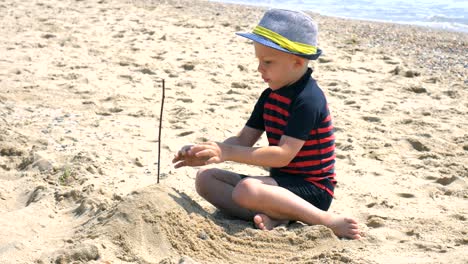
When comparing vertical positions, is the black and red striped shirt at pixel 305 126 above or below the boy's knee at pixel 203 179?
above

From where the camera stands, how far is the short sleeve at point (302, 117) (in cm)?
319

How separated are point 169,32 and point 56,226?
206 inches

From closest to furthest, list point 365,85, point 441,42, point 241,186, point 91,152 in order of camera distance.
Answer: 1. point 241,186
2. point 91,152
3. point 365,85
4. point 441,42

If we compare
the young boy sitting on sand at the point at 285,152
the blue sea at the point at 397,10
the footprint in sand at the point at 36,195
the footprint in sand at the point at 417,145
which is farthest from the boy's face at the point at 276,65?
the blue sea at the point at 397,10

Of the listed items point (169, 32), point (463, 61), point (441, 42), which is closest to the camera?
point (463, 61)

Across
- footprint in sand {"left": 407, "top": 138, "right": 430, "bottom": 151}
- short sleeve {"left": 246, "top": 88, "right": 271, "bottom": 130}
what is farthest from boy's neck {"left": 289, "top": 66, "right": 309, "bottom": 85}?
footprint in sand {"left": 407, "top": 138, "right": 430, "bottom": 151}

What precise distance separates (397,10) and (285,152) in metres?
11.5

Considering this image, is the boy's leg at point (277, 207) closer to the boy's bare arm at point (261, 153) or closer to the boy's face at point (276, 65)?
the boy's bare arm at point (261, 153)

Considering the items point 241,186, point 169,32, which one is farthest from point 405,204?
point 169,32

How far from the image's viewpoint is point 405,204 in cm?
369

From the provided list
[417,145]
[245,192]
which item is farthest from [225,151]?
[417,145]

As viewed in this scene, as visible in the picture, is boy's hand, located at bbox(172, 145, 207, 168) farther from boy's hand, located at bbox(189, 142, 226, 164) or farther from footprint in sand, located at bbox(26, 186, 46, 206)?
footprint in sand, located at bbox(26, 186, 46, 206)

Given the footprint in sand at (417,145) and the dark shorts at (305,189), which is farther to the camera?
the footprint in sand at (417,145)

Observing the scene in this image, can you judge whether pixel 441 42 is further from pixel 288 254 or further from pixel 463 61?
pixel 288 254
